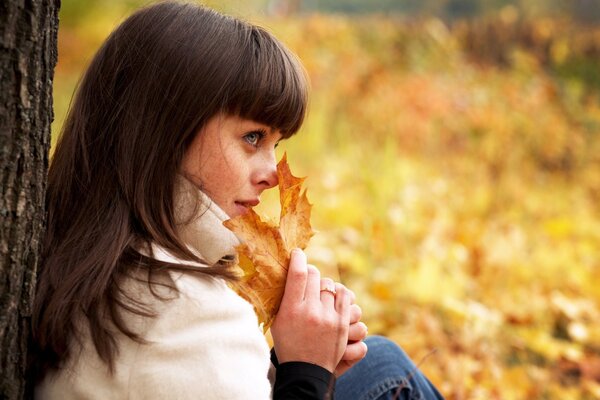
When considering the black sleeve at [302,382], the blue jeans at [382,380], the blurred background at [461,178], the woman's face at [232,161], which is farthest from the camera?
the blurred background at [461,178]

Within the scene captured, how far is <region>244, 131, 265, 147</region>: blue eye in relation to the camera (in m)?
1.33

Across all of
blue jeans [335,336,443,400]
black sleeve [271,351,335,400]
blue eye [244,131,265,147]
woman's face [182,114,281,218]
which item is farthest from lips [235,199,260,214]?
blue jeans [335,336,443,400]

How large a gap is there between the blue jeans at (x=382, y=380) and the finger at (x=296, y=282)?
16.6 inches

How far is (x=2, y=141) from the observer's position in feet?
3.37

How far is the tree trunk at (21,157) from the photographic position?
3.35ft

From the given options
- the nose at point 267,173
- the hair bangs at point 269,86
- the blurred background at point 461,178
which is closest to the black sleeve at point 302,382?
the nose at point 267,173

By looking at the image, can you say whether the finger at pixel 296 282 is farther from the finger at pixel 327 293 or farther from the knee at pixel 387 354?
the knee at pixel 387 354

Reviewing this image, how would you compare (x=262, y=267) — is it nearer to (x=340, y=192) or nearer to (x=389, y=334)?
(x=389, y=334)

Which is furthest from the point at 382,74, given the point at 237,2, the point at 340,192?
the point at 237,2

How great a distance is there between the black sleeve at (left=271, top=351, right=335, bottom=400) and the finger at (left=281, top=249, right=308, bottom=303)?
0.11 meters

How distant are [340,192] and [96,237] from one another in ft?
9.63

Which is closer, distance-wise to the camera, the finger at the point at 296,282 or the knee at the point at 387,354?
the finger at the point at 296,282

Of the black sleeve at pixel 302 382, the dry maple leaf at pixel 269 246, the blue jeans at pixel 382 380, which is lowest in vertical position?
the blue jeans at pixel 382 380

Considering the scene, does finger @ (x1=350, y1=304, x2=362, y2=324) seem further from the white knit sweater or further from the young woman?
the white knit sweater
